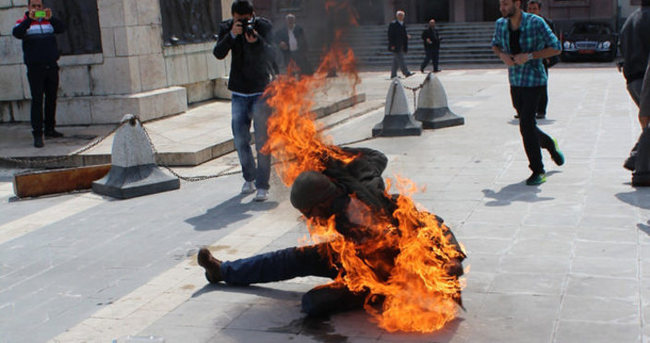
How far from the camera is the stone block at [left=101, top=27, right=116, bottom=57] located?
11.1 meters

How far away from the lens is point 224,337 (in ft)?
13.0

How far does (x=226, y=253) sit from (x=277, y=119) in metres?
1.13

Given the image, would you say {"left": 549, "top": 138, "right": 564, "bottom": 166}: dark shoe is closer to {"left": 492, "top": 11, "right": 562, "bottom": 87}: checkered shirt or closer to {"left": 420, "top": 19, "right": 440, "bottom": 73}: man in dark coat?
{"left": 492, "top": 11, "right": 562, "bottom": 87}: checkered shirt

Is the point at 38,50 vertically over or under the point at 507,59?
over

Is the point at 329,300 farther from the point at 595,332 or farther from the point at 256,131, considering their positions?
the point at 256,131

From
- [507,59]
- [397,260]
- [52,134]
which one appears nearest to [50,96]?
[52,134]

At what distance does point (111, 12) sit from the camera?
10953 mm

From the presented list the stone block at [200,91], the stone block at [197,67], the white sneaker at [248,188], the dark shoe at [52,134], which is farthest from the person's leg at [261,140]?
the stone block at [200,91]

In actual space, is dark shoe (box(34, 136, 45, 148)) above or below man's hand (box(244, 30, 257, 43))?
below

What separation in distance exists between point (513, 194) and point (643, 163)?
1177 millimetres

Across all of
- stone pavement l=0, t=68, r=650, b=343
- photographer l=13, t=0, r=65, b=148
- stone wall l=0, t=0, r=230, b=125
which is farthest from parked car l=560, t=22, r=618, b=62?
photographer l=13, t=0, r=65, b=148

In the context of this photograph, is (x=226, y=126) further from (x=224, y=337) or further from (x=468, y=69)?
(x=468, y=69)

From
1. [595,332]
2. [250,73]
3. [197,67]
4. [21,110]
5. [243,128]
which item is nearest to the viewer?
[595,332]

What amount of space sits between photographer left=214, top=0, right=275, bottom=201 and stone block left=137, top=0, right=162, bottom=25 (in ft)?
14.5
